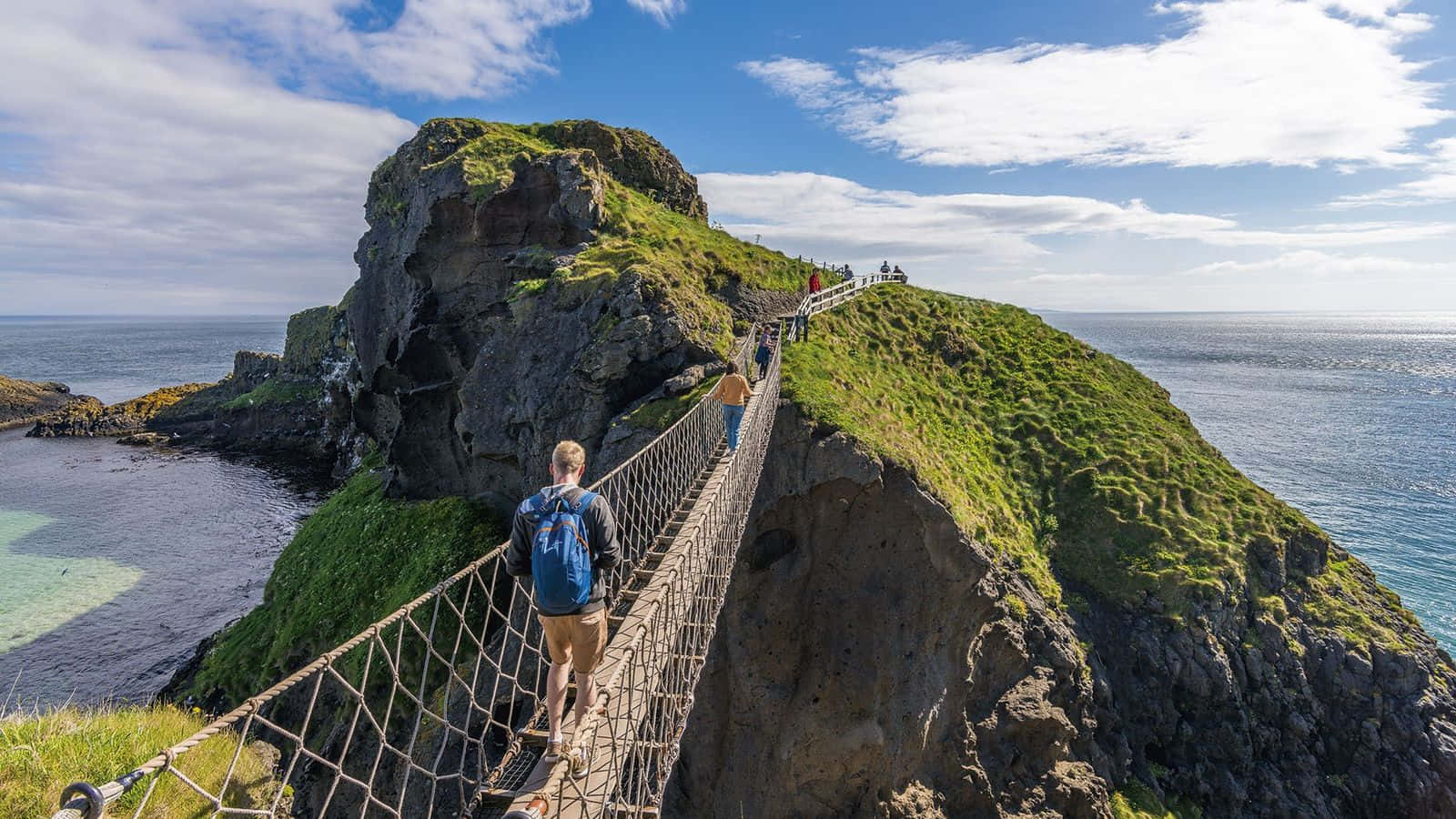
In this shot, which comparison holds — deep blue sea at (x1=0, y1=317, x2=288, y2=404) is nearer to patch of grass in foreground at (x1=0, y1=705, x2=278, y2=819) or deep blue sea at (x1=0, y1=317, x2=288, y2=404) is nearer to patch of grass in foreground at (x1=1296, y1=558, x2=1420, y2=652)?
patch of grass in foreground at (x1=0, y1=705, x2=278, y2=819)

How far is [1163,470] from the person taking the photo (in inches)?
805

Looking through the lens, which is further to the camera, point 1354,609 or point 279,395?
point 279,395

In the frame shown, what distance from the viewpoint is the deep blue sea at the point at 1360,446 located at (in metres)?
28.6

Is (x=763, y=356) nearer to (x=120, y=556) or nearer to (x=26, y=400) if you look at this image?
(x=120, y=556)

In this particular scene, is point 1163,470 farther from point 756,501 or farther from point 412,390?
point 412,390

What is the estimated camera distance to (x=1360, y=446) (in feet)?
147

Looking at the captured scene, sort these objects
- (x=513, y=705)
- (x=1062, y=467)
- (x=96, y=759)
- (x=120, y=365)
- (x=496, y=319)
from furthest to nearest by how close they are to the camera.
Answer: (x=120, y=365), (x=1062, y=467), (x=496, y=319), (x=513, y=705), (x=96, y=759)

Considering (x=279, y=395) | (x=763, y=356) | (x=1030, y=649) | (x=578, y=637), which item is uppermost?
(x=763, y=356)

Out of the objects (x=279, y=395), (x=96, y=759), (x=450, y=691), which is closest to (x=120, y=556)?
(x=279, y=395)

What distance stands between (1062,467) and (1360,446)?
39.9m

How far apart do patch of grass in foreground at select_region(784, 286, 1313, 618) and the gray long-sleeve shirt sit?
10.5m

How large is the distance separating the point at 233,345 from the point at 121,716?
607 feet

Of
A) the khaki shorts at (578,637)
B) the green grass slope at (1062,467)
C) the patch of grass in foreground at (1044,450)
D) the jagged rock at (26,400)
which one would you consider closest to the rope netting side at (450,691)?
the khaki shorts at (578,637)

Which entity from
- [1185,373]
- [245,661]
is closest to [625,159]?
[245,661]
